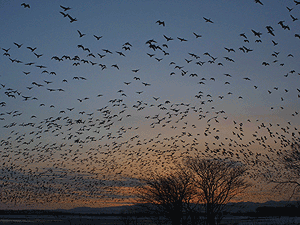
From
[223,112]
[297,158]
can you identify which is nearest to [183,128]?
[223,112]

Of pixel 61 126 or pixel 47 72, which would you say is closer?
pixel 47 72

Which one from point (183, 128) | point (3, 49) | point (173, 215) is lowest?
point (173, 215)

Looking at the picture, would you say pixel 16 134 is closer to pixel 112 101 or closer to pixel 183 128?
pixel 112 101

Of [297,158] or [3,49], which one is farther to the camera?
[297,158]

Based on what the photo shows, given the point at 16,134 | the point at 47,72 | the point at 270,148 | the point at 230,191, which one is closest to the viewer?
the point at 47,72

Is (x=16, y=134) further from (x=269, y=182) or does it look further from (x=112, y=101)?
(x=269, y=182)

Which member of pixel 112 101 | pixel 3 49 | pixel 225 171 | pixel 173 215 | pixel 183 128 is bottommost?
pixel 173 215

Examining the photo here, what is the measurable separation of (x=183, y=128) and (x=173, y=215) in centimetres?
1407

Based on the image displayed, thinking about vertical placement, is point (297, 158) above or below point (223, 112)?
below

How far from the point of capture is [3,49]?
25672 mm

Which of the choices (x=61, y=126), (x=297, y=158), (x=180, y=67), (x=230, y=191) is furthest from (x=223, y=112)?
(x=61, y=126)

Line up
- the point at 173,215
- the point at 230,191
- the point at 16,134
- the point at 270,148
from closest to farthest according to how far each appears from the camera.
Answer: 1. the point at 173,215
2. the point at 270,148
3. the point at 16,134
4. the point at 230,191

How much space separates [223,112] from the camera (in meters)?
Result: 33.8

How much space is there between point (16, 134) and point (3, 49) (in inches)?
565
